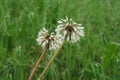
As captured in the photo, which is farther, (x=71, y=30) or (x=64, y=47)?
(x=64, y=47)

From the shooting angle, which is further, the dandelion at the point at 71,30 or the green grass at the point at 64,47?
the green grass at the point at 64,47

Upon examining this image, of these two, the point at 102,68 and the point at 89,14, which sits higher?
the point at 89,14

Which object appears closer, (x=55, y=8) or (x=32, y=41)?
(x=32, y=41)

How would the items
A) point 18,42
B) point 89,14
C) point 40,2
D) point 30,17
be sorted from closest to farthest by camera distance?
point 18,42 < point 30,17 < point 40,2 < point 89,14

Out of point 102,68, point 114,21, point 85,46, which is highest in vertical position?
point 114,21

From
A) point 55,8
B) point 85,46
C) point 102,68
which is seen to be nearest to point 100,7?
point 55,8

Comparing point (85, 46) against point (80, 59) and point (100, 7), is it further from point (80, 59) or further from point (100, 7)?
point (100, 7)

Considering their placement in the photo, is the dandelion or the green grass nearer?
the dandelion

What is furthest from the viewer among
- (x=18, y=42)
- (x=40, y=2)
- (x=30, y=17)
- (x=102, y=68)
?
(x=40, y=2)
